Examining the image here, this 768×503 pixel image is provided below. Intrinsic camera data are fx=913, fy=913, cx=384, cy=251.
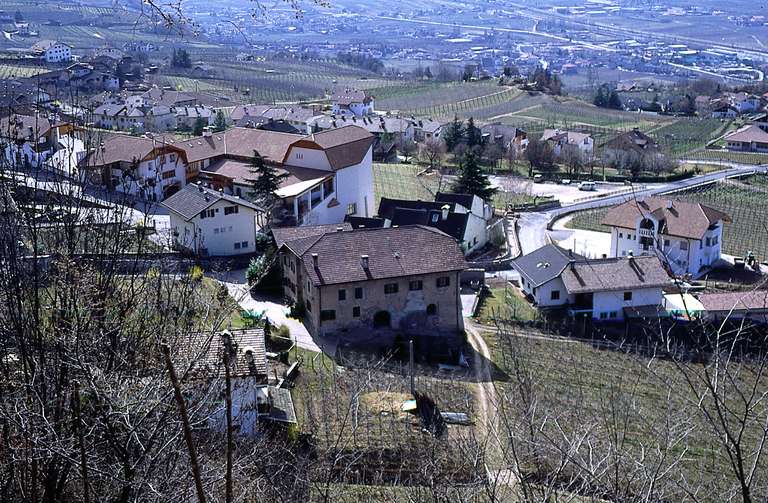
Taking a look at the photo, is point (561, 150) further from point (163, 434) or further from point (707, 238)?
point (163, 434)

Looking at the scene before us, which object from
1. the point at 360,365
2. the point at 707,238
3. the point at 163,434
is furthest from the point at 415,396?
the point at 707,238

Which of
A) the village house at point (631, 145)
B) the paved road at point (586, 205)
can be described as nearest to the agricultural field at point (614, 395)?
the paved road at point (586, 205)

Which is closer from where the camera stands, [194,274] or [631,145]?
[194,274]

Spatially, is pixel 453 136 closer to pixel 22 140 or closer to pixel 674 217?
pixel 674 217

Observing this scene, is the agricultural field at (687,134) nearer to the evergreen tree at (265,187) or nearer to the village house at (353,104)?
the village house at (353,104)

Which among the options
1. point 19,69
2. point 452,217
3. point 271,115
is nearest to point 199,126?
point 271,115

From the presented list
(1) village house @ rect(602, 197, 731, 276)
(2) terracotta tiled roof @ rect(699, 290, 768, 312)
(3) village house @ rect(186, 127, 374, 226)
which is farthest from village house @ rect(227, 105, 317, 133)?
(2) terracotta tiled roof @ rect(699, 290, 768, 312)
